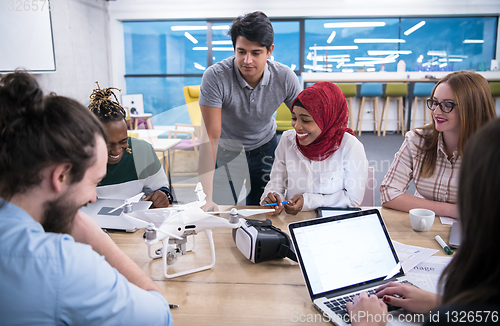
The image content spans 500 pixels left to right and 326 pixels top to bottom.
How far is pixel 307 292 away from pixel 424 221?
59cm

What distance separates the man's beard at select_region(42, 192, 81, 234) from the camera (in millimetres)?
629

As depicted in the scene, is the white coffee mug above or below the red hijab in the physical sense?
below

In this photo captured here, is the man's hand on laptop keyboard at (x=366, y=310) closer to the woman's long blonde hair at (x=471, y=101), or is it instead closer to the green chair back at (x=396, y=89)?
the woman's long blonde hair at (x=471, y=101)

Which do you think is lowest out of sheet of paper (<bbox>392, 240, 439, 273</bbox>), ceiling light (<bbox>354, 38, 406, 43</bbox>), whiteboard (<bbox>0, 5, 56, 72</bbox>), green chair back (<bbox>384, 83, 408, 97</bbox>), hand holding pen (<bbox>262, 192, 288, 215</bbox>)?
sheet of paper (<bbox>392, 240, 439, 273</bbox>)

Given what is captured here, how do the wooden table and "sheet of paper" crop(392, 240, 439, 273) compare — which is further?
"sheet of paper" crop(392, 240, 439, 273)

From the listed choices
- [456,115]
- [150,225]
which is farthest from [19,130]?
[456,115]

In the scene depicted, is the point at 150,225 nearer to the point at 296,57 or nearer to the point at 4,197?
the point at 4,197

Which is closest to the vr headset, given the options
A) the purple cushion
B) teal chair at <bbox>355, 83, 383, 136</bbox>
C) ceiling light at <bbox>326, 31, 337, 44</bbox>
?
the purple cushion

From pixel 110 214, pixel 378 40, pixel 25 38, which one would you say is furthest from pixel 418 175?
pixel 378 40

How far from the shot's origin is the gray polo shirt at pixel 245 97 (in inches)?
76.9

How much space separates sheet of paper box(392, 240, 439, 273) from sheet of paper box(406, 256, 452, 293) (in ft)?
0.04

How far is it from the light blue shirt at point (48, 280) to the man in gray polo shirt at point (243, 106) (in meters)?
1.18

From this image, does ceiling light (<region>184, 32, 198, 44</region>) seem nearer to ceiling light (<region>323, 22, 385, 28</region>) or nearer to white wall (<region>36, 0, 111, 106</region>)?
white wall (<region>36, 0, 111, 106</region>)

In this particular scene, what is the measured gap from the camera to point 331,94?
65.8 inches
